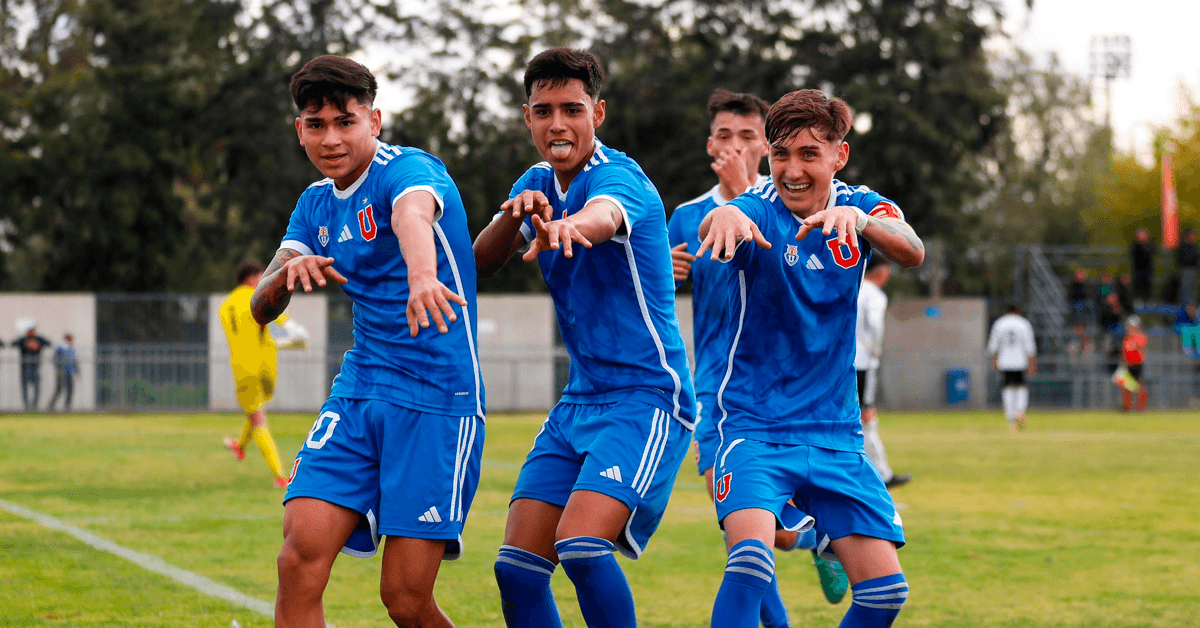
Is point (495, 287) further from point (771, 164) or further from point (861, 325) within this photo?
point (771, 164)

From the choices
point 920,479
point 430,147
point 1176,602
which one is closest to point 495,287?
point 430,147

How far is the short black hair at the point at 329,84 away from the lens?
4.43 meters

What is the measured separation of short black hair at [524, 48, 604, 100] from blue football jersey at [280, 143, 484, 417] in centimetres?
50

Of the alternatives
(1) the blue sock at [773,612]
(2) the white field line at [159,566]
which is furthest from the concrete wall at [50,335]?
(1) the blue sock at [773,612]

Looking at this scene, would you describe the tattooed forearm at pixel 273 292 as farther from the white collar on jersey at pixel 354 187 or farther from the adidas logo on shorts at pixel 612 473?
the adidas logo on shorts at pixel 612 473

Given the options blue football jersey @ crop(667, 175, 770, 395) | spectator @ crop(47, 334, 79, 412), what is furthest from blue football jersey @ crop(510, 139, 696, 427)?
spectator @ crop(47, 334, 79, 412)

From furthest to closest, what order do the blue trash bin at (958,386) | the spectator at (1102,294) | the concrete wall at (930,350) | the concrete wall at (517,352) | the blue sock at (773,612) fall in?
the spectator at (1102,294) → the concrete wall at (930,350) → the blue trash bin at (958,386) → the concrete wall at (517,352) → the blue sock at (773,612)

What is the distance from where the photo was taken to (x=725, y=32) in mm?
32875

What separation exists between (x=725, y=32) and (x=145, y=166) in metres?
15.1

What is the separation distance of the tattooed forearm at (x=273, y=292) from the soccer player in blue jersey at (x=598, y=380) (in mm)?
802

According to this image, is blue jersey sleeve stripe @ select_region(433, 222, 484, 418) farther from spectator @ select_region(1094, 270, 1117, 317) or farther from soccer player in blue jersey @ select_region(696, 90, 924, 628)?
spectator @ select_region(1094, 270, 1117, 317)

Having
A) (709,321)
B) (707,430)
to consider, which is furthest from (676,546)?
(709,321)

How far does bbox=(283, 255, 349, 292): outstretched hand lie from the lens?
13.5ft

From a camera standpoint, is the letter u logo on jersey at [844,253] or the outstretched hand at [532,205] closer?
the outstretched hand at [532,205]
